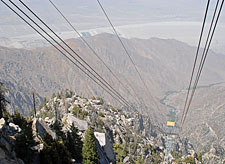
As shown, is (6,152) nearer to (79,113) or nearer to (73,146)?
(73,146)

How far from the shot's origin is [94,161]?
3881 centimetres

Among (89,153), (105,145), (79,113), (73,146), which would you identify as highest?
(79,113)

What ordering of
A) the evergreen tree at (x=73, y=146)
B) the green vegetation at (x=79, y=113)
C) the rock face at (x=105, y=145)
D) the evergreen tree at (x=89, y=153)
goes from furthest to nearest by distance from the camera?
the green vegetation at (x=79, y=113), the rock face at (x=105, y=145), the evergreen tree at (x=73, y=146), the evergreen tree at (x=89, y=153)

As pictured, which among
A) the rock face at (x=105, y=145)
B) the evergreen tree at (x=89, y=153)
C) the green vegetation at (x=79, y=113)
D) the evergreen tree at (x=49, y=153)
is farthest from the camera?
the green vegetation at (x=79, y=113)

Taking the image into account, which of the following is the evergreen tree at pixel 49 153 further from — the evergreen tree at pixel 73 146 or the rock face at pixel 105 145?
the rock face at pixel 105 145

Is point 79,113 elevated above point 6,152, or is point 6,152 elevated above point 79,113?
point 6,152

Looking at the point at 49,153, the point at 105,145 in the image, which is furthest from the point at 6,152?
the point at 105,145

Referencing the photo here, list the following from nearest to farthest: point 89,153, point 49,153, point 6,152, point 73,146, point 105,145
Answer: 1. point 6,152
2. point 49,153
3. point 89,153
4. point 73,146
5. point 105,145

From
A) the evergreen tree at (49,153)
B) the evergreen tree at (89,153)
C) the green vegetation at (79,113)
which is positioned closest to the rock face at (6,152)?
the evergreen tree at (49,153)

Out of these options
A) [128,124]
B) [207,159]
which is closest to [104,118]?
[128,124]

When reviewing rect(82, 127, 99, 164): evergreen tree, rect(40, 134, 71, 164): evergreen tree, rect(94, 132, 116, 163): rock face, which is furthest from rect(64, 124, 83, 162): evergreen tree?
rect(94, 132, 116, 163): rock face

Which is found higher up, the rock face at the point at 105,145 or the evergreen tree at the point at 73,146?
the evergreen tree at the point at 73,146

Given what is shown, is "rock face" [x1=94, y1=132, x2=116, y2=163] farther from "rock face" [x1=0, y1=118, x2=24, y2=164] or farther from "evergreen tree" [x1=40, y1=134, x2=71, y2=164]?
"rock face" [x1=0, y1=118, x2=24, y2=164]

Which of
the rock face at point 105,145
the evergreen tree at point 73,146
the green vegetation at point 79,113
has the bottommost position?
the rock face at point 105,145
